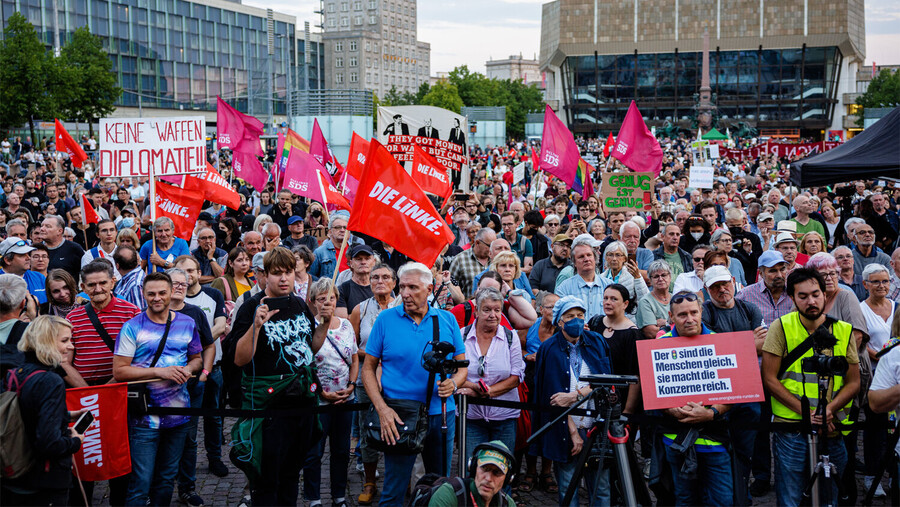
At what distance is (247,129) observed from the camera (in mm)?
15711

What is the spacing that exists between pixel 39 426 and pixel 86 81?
47.7m

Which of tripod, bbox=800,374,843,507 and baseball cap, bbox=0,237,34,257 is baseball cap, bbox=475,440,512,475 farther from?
baseball cap, bbox=0,237,34,257

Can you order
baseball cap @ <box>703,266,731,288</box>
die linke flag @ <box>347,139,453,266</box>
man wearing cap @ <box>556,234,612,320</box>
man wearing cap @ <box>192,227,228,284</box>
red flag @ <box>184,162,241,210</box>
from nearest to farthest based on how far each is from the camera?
baseball cap @ <box>703,266,731,288</box> < die linke flag @ <box>347,139,453,266</box> < man wearing cap @ <box>556,234,612,320</box> < man wearing cap @ <box>192,227,228,284</box> < red flag @ <box>184,162,241,210</box>

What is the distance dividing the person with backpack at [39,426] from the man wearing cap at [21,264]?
3.28 metres

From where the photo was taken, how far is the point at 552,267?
8898 millimetres

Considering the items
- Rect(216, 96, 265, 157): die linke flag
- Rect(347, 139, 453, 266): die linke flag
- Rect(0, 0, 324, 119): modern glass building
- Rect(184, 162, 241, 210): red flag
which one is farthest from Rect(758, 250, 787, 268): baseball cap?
Rect(0, 0, 324, 119): modern glass building

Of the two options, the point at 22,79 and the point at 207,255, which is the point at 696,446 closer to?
the point at 207,255

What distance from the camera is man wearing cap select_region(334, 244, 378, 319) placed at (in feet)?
23.6

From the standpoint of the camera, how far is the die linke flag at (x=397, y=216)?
713 centimetres

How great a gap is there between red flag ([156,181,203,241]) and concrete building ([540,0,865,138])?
86377mm

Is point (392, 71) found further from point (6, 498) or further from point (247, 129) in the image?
point (6, 498)

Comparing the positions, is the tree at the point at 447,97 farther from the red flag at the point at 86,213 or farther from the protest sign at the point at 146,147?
the protest sign at the point at 146,147

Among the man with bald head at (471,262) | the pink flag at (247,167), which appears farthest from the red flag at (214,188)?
the man with bald head at (471,262)

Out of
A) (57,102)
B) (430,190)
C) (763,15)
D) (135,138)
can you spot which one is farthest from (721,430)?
(763,15)
